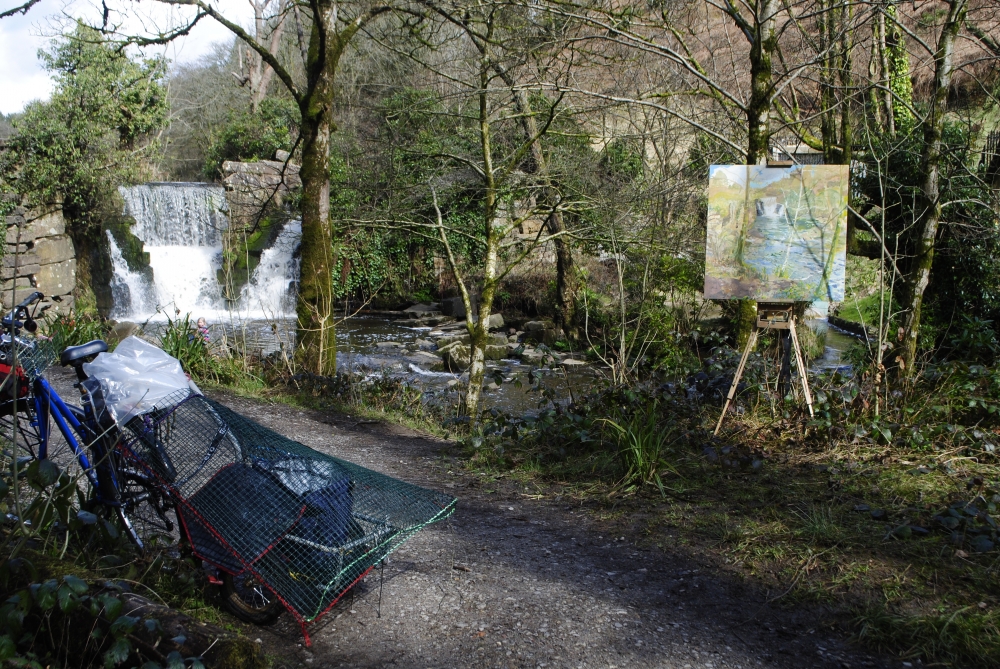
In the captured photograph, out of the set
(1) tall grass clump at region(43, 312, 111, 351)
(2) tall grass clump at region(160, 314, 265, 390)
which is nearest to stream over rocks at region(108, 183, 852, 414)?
(1) tall grass clump at region(43, 312, 111, 351)

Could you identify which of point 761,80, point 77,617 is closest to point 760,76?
point 761,80

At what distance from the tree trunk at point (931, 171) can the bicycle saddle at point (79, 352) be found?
584cm

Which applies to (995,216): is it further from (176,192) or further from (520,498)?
(176,192)

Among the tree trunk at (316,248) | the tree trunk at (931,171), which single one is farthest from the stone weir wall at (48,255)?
the tree trunk at (931,171)

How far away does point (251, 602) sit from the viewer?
9.73ft

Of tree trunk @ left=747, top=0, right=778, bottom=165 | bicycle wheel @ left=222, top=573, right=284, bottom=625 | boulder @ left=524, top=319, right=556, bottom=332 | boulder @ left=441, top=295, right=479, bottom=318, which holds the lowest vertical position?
boulder @ left=524, top=319, right=556, bottom=332

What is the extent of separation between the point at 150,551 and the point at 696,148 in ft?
30.2

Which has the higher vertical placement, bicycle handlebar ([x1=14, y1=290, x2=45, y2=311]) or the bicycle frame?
bicycle handlebar ([x1=14, y1=290, x2=45, y2=311])

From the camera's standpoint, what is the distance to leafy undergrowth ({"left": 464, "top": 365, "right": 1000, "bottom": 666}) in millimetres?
3289

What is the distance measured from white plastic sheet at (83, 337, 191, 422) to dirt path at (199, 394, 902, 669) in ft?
3.29

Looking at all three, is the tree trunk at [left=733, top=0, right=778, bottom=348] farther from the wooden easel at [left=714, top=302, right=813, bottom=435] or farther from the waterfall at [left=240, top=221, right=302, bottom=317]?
the waterfall at [left=240, top=221, right=302, bottom=317]

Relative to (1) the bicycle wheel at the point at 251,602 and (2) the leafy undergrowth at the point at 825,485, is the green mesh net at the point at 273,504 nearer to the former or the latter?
(1) the bicycle wheel at the point at 251,602

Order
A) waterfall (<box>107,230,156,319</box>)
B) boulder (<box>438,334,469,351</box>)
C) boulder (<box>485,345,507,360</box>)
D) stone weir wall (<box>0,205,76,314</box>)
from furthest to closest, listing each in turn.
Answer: waterfall (<box>107,230,156,319</box>)
boulder (<box>438,334,469,351</box>)
stone weir wall (<box>0,205,76,314</box>)
boulder (<box>485,345,507,360</box>)

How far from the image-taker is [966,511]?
384cm
